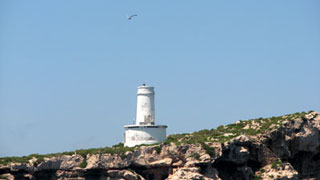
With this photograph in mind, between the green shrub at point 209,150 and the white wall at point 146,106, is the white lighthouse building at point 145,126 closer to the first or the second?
the white wall at point 146,106

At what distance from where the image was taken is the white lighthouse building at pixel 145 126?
305ft

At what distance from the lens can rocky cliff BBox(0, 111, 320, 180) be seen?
8706 centimetres

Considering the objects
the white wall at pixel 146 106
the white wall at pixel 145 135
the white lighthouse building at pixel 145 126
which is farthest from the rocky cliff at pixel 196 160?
the white wall at pixel 146 106

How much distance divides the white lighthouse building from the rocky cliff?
2.19 metres

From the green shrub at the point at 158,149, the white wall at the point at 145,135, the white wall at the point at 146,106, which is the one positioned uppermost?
the white wall at the point at 146,106

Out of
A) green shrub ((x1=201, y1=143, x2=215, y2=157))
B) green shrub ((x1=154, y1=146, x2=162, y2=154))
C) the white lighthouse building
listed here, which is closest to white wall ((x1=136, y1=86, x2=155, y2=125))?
the white lighthouse building

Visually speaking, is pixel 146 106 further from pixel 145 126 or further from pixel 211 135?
pixel 211 135

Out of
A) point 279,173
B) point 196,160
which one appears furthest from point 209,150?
point 279,173

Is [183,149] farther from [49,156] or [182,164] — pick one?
[49,156]

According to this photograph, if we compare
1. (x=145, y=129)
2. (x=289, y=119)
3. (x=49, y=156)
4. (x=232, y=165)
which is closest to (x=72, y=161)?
(x=49, y=156)

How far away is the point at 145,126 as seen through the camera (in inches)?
3649

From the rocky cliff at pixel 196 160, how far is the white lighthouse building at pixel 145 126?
2187 millimetres

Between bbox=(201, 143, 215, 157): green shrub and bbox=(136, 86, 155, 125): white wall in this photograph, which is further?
bbox=(136, 86, 155, 125): white wall

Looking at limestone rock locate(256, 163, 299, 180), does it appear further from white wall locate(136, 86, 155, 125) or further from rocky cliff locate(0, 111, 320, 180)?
white wall locate(136, 86, 155, 125)
